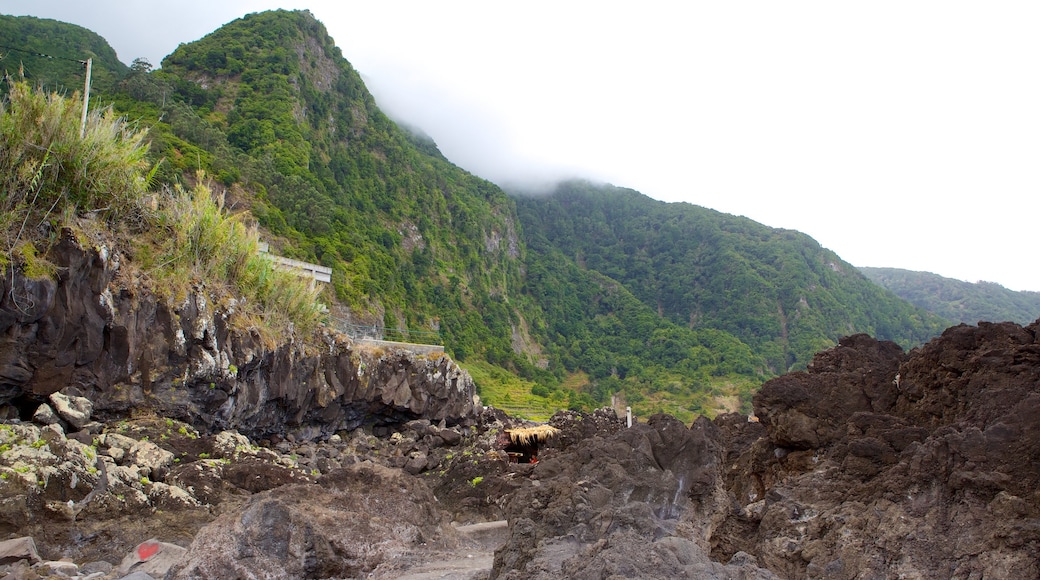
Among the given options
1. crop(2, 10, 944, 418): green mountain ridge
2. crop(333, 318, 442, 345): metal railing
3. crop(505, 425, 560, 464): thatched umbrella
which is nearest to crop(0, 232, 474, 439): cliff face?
crop(505, 425, 560, 464): thatched umbrella

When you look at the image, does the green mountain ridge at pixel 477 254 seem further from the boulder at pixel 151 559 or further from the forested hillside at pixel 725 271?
the boulder at pixel 151 559

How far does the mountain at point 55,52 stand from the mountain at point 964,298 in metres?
79.9

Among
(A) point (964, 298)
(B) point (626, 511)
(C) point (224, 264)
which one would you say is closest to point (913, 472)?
(B) point (626, 511)

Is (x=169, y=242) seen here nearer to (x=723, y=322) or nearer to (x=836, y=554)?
(x=836, y=554)

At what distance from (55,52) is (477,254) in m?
55.8

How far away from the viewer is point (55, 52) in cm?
5297

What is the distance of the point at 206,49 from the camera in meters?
65.7

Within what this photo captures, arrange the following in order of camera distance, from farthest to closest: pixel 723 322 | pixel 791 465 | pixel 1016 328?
pixel 723 322 → pixel 791 465 → pixel 1016 328

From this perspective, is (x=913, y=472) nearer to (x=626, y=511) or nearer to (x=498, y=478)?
(x=626, y=511)

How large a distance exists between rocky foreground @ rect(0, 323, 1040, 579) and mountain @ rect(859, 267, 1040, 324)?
68.9 meters

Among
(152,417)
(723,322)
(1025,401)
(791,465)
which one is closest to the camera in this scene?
(1025,401)

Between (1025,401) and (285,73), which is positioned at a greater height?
(285,73)

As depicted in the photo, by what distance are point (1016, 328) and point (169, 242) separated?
52.9 feet

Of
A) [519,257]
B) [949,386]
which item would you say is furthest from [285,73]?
[949,386]
